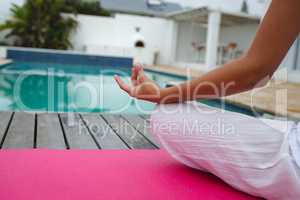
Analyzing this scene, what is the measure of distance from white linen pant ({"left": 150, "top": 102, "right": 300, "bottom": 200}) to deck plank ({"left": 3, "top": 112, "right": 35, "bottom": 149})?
34.4 inches

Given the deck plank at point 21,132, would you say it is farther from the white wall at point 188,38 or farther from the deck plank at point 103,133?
the white wall at point 188,38

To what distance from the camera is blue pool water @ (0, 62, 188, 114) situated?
193 inches

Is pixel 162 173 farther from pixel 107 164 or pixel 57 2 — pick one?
pixel 57 2

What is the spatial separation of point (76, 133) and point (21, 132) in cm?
34

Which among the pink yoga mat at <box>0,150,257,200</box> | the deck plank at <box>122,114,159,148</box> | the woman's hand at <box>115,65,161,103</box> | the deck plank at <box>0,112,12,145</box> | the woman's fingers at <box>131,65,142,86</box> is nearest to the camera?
the pink yoga mat at <box>0,150,257,200</box>

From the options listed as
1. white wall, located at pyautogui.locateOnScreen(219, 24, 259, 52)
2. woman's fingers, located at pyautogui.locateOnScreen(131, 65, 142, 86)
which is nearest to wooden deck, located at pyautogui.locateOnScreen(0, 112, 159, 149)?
woman's fingers, located at pyautogui.locateOnScreen(131, 65, 142, 86)

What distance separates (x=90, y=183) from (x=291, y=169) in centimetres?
71

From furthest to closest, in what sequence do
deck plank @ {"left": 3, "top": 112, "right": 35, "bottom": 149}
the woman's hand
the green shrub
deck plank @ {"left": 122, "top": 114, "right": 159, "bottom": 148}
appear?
the green shrub, deck plank @ {"left": 122, "top": 114, "right": 159, "bottom": 148}, deck plank @ {"left": 3, "top": 112, "right": 35, "bottom": 149}, the woman's hand

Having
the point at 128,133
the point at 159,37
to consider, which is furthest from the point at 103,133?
the point at 159,37

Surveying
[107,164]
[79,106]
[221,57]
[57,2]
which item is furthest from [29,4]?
[107,164]

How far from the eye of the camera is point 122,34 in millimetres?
14281

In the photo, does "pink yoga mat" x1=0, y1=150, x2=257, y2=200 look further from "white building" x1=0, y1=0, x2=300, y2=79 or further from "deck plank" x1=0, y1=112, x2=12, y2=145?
"white building" x1=0, y1=0, x2=300, y2=79

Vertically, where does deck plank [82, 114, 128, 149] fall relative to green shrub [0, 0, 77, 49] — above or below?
below

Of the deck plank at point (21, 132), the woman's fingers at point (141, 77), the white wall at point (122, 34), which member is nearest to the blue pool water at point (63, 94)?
the deck plank at point (21, 132)
